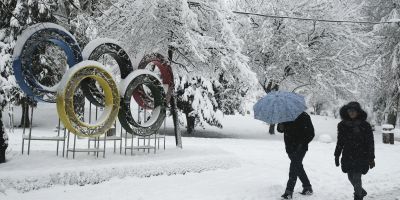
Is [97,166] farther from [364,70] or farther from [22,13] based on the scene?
[364,70]

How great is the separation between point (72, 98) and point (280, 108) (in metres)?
4.34

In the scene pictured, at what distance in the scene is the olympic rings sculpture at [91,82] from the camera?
7918mm

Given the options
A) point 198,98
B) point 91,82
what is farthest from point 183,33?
point 198,98

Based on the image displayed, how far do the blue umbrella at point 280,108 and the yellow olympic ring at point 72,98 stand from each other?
11.8 ft

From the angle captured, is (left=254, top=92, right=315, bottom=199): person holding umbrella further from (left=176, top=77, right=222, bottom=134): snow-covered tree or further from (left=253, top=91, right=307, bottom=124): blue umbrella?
(left=176, top=77, right=222, bottom=134): snow-covered tree

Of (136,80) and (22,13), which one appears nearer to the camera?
(136,80)

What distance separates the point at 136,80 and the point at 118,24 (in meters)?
2.37

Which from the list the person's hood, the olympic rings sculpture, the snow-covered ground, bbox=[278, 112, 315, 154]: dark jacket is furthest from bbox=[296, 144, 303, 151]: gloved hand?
the olympic rings sculpture

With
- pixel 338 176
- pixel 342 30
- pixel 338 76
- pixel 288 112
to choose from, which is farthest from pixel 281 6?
pixel 288 112

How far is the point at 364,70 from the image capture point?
22750 mm

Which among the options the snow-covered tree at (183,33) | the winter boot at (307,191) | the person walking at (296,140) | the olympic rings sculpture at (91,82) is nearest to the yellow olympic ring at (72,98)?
the olympic rings sculpture at (91,82)

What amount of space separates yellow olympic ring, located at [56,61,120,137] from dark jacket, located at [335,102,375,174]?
5138 millimetres

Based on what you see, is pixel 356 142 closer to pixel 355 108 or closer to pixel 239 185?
pixel 355 108

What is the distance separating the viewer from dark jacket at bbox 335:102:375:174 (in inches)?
253
